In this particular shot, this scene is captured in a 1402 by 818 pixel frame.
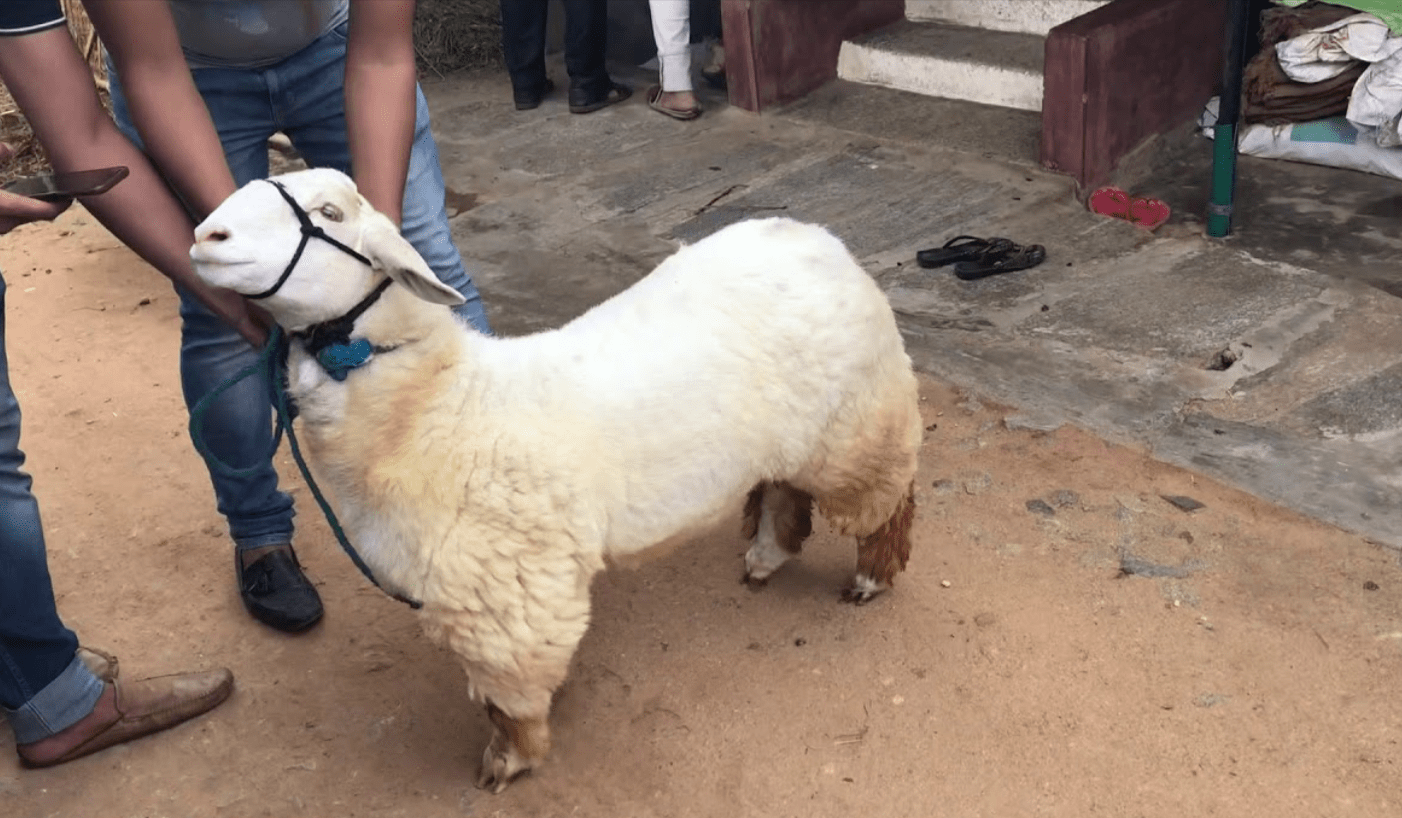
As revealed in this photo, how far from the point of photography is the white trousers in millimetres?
7199

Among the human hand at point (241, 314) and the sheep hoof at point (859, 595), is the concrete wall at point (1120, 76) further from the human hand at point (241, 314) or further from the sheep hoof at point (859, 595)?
the human hand at point (241, 314)

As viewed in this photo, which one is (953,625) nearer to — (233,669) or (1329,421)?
A: (1329,421)

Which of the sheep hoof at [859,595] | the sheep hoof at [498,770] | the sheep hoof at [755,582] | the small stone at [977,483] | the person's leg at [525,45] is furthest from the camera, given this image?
the person's leg at [525,45]

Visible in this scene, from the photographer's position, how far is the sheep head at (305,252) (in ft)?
7.73

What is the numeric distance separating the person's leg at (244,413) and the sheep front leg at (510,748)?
850 millimetres

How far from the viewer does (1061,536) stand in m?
3.72

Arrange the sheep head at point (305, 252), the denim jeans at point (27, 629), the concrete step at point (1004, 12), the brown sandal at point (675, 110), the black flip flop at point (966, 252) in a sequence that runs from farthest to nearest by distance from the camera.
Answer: the brown sandal at point (675, 110) < the concrete step at point (1004, 12) < the black flip flop at point (966, 252) < the denim jeans at point (27, 629) < the sheep head at point (305, 252)

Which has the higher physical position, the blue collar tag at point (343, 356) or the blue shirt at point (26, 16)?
the blue shirt at point (26, 16)

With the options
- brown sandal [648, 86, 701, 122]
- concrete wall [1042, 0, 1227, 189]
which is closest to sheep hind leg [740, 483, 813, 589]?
concrete wall [1042, 0, 1227, 189]

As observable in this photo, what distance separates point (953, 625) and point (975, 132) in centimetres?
370

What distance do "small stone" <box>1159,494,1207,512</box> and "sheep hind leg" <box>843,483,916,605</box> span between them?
0.87m

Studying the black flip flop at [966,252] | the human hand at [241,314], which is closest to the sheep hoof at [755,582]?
the human hand at [241,314]

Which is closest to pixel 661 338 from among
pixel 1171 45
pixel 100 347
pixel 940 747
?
pixel 940 747

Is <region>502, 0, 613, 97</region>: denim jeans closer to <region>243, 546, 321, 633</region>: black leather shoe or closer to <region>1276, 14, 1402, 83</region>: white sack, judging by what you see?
<region>1276, 14, 1402, 83</region>: white sack
